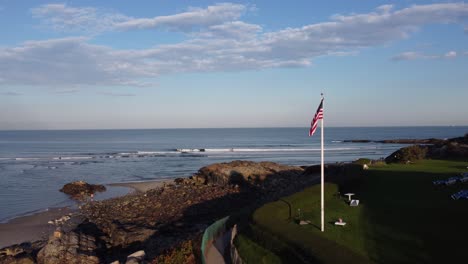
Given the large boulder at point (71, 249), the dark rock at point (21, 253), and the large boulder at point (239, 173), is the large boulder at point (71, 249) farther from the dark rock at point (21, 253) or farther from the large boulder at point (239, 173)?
the large boulder at point (239, 173)

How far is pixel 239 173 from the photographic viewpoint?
42281 mm

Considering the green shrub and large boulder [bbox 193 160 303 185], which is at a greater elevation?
the green shrub

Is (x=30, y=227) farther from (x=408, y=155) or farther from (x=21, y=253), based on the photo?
(x=408, y=155)

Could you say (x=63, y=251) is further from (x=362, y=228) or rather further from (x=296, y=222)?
(x=362, y=228)

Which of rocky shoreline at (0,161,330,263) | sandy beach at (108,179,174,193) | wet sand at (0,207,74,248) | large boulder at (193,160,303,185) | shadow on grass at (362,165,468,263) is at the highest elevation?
shadow on grass at (362,165,468,263)

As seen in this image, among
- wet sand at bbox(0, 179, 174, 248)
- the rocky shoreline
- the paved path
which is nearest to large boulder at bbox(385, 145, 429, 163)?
the rocky shoreline

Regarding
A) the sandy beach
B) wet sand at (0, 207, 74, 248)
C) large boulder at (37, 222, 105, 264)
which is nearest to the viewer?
large boulder at (37, 222, 105, 264)

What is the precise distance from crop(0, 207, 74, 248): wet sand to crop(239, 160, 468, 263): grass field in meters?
14.6

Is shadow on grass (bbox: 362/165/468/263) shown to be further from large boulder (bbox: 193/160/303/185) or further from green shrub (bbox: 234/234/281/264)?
large boulder (bbox: 193/160/303/185)

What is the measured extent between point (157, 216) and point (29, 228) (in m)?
7.49

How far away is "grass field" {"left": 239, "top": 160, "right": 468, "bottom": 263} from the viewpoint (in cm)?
1186

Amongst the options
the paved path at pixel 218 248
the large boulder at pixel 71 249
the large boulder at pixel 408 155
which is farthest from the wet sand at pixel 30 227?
the large boulder at pixel 408 155

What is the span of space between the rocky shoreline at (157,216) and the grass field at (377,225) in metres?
3.74

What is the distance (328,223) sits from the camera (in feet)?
52.7
